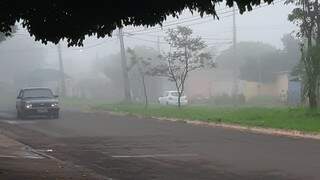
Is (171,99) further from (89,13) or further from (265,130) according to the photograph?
(89,13)

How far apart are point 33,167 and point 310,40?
1661 cm

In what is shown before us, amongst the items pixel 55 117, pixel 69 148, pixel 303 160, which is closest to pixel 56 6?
pixel 303 160

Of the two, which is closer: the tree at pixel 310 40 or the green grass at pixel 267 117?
the green grass at pixel 267 117

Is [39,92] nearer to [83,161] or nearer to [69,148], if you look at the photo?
[69,148]

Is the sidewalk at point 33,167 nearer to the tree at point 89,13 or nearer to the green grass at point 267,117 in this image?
the tree at point 89,13

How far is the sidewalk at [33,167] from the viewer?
36.9 ft

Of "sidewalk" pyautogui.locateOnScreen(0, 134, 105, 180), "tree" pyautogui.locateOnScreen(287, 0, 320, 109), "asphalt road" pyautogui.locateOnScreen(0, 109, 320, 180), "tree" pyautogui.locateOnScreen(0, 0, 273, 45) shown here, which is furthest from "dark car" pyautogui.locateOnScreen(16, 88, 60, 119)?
"tree" pyautogui.locateOnScreen(0, 0, 273, 45)

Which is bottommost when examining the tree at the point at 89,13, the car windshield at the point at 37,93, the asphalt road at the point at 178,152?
the asphalt road at the point at 178,152

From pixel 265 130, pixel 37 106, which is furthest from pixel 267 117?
pixel 37 106

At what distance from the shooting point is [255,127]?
76.7ft

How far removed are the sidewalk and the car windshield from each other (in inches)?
654

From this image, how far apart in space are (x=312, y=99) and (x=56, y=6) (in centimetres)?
1870

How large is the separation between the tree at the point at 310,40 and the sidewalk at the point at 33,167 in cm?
1345

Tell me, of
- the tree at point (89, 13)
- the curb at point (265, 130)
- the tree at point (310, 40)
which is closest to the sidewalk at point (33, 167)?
the tree at point (89, 13)
